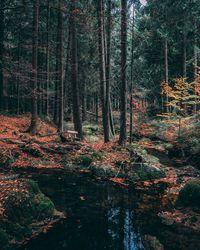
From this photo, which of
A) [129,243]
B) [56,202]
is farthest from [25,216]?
[129,243]

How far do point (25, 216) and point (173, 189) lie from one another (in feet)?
22.3

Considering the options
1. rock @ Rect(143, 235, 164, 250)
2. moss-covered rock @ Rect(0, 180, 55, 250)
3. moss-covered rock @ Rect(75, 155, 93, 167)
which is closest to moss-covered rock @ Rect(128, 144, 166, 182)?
moss-covered rock @ Rect(75, 155, 93, 167)

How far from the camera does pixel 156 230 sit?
8492mm

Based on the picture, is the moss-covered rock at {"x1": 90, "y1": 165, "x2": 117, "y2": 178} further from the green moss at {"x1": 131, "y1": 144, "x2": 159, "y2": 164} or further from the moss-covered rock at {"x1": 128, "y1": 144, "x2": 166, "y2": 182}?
the green moss at {"x1": 131, "y1": 144, "x2": 159, "y2": 164}

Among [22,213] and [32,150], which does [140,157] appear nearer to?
[32,150]

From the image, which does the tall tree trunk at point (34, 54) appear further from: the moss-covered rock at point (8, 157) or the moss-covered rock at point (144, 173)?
the moss-covered rock at point (144, 173)

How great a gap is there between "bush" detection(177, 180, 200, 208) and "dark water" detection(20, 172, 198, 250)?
91 centimetres

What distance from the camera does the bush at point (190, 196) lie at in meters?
10.4

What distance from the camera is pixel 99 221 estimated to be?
8992mm

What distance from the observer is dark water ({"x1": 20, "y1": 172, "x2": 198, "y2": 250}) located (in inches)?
298

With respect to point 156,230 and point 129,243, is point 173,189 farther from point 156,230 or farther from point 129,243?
point 129,243

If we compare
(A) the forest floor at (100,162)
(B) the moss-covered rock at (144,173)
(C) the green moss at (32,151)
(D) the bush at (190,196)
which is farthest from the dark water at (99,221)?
(C) the green moss at (32,151)

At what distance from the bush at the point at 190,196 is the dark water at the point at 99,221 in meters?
0.91

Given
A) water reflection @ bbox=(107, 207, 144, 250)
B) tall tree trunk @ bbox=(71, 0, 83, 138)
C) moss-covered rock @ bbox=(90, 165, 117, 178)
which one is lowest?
water reflection @ bbox=(107, 207, 144, 250)
